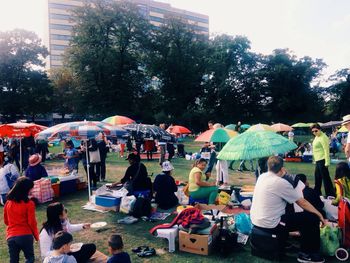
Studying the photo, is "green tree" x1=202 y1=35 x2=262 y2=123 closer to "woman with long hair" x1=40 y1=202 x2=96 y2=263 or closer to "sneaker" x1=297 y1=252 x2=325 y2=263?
"sneaker" x1=297 y1=252 x2=325 y2=263

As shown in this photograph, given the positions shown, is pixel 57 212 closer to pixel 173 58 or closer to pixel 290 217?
pixel 290 217

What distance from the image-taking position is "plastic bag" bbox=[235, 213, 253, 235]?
5.86 metres

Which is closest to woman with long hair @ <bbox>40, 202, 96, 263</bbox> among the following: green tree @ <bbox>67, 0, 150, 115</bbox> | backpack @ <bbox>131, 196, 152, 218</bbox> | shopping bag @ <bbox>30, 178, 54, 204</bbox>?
backpack @ <bbox>131, 196, 152, 218</bbox>

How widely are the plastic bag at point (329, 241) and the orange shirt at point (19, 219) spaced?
4589 millimetres

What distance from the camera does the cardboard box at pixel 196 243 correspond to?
16.6ft

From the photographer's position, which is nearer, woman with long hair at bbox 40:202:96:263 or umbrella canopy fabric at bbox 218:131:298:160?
woman with long hair at bbox 40:202:96:263

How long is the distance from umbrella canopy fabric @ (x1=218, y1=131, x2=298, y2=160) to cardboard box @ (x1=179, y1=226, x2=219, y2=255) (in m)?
1.74

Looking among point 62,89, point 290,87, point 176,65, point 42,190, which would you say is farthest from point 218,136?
point 290,87

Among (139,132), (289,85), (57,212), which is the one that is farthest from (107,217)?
(289,85)

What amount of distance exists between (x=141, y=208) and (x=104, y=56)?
3121 centimetres

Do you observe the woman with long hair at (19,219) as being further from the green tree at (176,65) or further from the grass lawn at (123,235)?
the green tree at (176,65)

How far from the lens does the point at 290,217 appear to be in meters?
4.73

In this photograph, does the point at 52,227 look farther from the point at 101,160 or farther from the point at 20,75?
the point at 20,75

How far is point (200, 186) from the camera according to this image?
23.9ft
